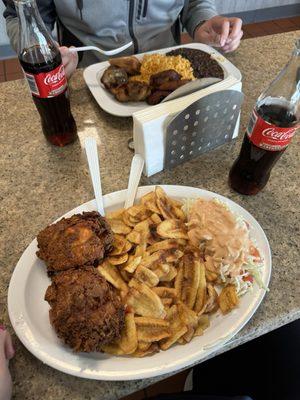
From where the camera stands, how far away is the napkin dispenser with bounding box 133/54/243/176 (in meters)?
0.73

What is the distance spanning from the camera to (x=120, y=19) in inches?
49.1

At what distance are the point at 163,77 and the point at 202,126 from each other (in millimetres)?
276

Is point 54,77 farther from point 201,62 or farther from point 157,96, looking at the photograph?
point 201,62

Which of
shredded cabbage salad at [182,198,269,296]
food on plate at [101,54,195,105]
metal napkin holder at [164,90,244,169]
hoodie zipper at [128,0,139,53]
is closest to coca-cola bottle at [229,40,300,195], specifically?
metal napkin holder at [164,90,244,169]

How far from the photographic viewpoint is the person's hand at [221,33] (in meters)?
1.11

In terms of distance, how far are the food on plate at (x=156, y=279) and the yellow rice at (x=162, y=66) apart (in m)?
0.51

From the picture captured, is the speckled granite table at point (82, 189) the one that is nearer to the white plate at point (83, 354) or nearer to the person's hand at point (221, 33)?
the white plate at point (83, 354)

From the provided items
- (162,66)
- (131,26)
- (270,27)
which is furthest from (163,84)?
(270,27)

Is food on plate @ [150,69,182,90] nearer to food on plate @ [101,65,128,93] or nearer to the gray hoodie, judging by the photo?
food on plate @ [101,65,128,93]

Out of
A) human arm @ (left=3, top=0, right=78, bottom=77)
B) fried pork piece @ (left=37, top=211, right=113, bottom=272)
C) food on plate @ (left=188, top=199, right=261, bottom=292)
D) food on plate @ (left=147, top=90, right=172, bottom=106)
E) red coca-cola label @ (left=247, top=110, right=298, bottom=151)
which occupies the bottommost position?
food on plate @ (left=188, top=199, right=261, bottom=292)

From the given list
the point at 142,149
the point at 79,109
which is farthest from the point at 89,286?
the point at 79,109

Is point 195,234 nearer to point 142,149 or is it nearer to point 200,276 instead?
point 200,276

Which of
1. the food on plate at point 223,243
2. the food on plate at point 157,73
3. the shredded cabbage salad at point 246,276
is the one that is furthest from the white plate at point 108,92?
the shredded cabbage salad at point 246,276

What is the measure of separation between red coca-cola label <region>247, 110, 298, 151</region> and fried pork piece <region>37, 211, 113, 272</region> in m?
0.36
